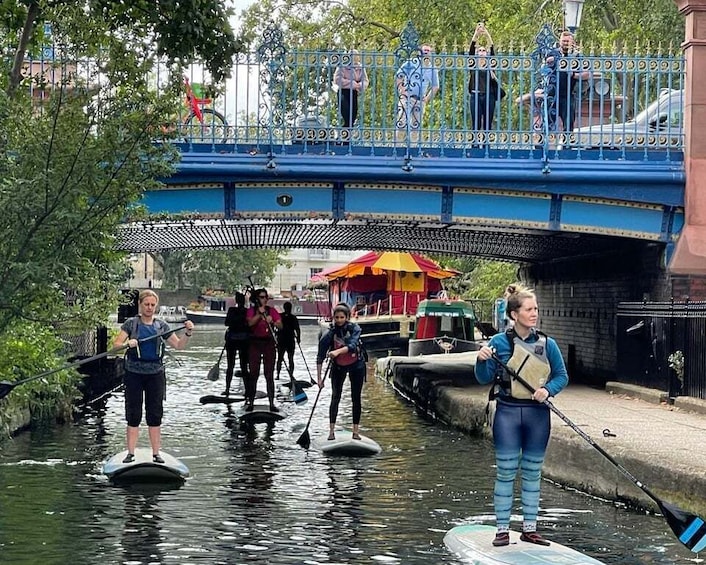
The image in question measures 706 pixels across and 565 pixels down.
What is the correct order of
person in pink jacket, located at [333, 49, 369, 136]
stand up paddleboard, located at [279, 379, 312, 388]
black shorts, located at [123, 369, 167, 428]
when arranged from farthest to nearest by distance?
stand up paddleboard, located at [279, 379, 312, 388] < person in pink jacket, located at [333, 49, 369, 136] < black shorts, located at [123, 369, 167, 428]

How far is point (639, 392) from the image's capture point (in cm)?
2080

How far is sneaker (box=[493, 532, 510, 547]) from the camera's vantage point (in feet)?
34.1

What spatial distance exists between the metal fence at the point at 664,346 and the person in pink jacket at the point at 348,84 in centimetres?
494

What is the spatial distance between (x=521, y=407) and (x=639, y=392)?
35.4 feet

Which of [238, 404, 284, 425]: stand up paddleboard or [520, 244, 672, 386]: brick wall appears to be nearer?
[238, 404, 284, 425]: stand up paddleboard

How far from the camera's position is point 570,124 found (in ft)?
69.7

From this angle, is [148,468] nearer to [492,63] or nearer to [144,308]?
[144,308]

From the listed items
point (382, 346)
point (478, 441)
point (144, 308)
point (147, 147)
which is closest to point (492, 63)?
point (478, 441)

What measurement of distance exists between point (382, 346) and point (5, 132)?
35.8 m

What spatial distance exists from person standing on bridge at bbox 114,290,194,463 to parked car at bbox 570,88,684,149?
27.7 feet

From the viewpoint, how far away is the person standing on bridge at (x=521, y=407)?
10352mm

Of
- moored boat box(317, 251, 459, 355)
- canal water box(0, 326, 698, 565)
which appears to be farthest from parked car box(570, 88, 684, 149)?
moored boat box(317, 251, 459, 355)

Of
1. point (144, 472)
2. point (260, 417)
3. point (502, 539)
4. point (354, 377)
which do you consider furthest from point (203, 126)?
point (502, 539)

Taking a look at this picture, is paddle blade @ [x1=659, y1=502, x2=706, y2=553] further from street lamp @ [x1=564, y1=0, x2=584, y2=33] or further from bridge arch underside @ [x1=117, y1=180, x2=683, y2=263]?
street lamp @ [x1=564, y1=0, x2=584, y2=33]
